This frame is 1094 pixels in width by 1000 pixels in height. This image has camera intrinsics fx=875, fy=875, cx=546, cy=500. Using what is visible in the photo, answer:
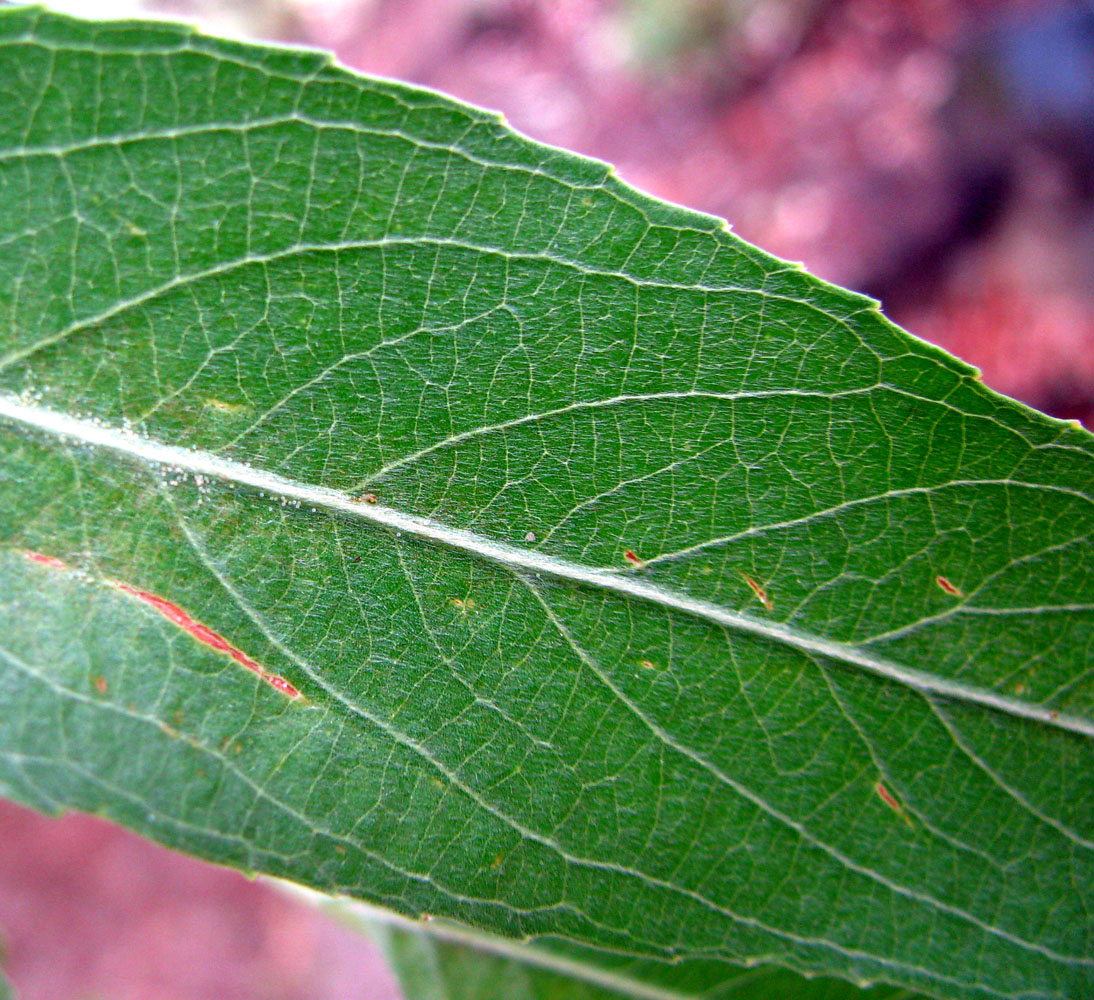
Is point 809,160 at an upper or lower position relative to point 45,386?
upper

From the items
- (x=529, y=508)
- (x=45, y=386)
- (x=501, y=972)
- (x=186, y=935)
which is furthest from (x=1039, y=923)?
(x=186, y=935)

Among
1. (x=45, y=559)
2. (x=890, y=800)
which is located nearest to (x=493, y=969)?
(x=890, y=800)

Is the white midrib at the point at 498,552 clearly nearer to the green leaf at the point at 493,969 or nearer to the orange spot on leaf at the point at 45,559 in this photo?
the orange spot on leaf at the point at 45,559

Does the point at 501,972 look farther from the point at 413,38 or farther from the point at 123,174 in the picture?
the point at 413,38

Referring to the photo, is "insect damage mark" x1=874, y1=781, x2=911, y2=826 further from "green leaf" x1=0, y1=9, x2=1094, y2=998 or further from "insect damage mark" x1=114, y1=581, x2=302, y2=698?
"insect damage mark" x1=114, y1=581, x2=302, y2=698

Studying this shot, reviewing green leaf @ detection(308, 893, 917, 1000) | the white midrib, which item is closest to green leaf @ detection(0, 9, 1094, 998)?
the white midrib

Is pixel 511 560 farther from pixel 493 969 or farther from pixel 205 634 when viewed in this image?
pixel 493 969
